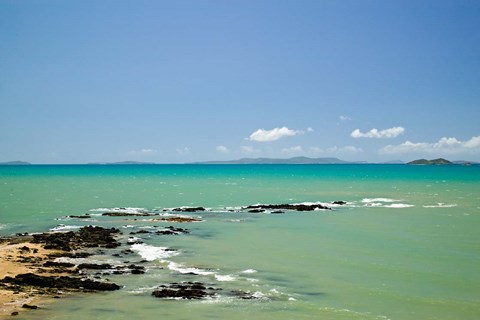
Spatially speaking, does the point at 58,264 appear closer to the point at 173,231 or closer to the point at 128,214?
the point at 173,231

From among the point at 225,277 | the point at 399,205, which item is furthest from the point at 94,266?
the point at 399,205

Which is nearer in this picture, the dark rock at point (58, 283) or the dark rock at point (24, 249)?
the dark rock at point (58, 283)

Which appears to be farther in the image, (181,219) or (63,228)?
(181,219)

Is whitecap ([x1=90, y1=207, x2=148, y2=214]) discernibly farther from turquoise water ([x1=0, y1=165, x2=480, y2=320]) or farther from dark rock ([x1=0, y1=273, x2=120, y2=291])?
dark rock ([x1=0, y1=273, x2=120, y2=291])

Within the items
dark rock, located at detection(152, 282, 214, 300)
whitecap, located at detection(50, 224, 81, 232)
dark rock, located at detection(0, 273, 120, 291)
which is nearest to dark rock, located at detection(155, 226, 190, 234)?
whitecap, located at detection(50, 224, 81, 232)

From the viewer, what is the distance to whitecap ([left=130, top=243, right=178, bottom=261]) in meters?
24.3

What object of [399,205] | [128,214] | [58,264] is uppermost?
[399,205]

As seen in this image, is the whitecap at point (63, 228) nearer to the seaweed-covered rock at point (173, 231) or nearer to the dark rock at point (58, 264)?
the seaweed-covered rock at point (173, 231)

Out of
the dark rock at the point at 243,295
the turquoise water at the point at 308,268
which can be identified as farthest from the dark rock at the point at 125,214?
the dark rock at the point at 243,295

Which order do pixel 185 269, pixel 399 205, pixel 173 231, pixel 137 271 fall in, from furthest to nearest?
pixel 399 205 < pixel 173 231 < pixel 185 269 < pixel 137 271

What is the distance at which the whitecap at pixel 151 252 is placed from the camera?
24.3 m

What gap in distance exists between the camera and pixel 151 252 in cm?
2567

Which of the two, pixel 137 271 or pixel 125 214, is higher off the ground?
pixel 125 214

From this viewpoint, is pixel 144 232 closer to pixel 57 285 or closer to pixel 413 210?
pixel 57 285
